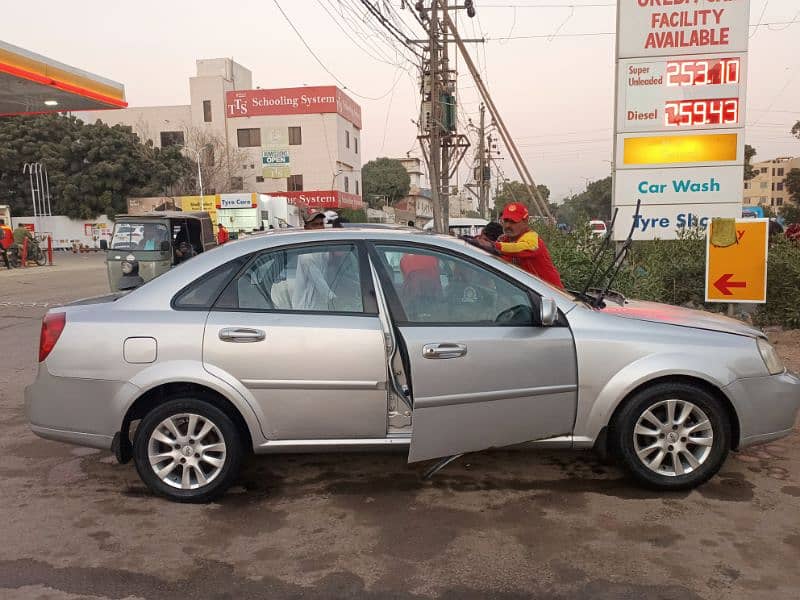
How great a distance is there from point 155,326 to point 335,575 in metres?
1.70

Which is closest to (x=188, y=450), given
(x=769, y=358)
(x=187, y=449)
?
(x=187, y=449)

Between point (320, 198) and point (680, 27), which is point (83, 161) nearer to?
point (320, 198)

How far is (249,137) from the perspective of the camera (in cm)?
5350

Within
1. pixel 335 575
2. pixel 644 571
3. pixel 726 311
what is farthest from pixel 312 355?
pixel 726 311

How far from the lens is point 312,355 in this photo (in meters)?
3.63

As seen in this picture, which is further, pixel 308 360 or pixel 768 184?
pixel 768 184

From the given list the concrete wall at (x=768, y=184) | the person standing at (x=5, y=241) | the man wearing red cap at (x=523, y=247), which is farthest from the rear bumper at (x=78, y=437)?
the concrete wall at (x=768, y=184)

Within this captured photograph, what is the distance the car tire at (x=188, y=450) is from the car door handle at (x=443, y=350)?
1.22 m

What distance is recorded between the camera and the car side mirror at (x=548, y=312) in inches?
140

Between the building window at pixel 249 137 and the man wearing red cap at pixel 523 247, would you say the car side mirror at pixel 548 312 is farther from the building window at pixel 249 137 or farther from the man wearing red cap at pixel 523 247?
the building window at pixel 249 137

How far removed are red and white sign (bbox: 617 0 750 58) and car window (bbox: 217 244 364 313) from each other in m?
7.66

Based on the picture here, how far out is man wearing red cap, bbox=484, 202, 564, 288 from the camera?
17.7 ft

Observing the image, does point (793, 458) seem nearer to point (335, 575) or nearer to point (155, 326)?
point (335, 575)

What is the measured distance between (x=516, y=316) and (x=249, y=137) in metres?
53.2
